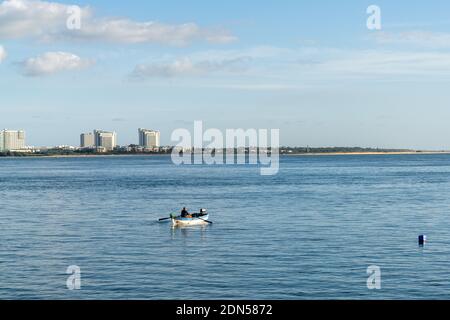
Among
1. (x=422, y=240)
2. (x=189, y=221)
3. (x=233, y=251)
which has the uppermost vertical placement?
(x=422, y=240)

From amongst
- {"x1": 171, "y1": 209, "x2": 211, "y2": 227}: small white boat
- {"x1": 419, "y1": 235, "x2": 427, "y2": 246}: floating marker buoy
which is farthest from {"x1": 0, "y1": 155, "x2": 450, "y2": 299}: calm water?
{"x1": 171, "y1": 209, "x2": 211, "y2": 227}: small white boat

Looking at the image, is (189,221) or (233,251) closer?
(233,251)

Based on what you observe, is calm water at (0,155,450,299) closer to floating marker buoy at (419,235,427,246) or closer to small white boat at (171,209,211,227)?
floating marker buoy at (419,235,427,246)

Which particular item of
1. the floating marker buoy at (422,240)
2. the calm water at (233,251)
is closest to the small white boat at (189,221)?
the calm water at (233,251)

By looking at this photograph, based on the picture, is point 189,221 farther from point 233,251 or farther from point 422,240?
point 422,240

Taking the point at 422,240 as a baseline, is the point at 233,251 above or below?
below

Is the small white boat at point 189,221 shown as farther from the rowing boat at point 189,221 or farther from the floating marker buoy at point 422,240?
the floating marker buoy at point 422,240

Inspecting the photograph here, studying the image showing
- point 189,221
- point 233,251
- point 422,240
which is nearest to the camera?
point 233,251

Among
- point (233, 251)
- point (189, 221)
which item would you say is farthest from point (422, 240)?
point (189, 221)

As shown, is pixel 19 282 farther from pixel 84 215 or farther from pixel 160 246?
pixel 84 215

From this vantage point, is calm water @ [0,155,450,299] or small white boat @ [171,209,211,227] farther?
small white boat @ [171,209,211,227]

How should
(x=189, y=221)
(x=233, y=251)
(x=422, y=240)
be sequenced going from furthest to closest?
1. (x=189, y=221)
2. (x=422, y=240)
3. (x=233, y=251)

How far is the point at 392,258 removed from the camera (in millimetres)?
41094
